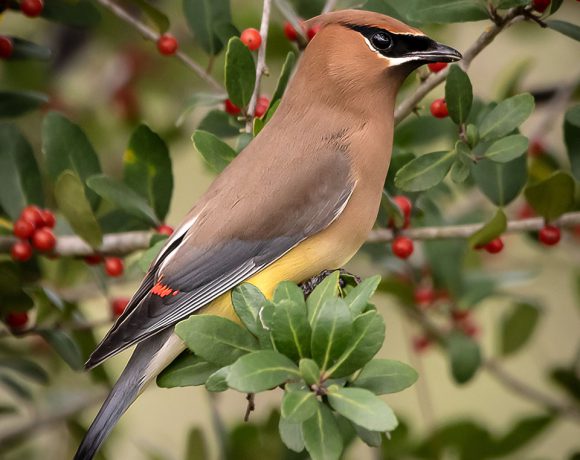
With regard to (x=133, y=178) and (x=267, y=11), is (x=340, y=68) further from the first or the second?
(x=133, y=178)

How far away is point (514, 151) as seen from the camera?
8.37 feet

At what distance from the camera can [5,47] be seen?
9.64ft

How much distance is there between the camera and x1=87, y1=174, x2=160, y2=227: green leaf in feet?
9.30

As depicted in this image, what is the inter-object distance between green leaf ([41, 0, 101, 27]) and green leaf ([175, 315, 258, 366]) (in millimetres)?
1215

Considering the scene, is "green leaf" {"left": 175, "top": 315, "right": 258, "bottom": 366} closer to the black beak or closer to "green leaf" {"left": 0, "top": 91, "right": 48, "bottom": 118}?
the black beak

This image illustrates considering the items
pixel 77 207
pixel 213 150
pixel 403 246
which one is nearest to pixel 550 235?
pixel 403 246

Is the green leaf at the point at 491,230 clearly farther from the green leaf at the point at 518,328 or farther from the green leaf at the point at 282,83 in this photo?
the green leaf at the point at 518,328

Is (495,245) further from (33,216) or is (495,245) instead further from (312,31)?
(33,216)

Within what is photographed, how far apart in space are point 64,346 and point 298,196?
74 centimetres

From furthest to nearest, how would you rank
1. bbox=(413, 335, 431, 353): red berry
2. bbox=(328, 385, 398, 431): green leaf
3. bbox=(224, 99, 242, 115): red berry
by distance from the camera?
bbox=(413, 335, 431, 353): red berry < bbox=(224, 99, 242, 115): red berry < bbox=(328, 385, 398, 431): green leaf

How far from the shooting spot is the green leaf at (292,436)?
7.47ft

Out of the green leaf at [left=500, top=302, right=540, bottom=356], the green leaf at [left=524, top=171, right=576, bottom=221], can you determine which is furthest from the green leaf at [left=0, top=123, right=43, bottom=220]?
the green leaf at [left=500, top=302, right=540, bottom=356]

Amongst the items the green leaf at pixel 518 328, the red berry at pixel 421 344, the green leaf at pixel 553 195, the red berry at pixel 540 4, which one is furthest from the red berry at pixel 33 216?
the green leaf at pixel 518 328

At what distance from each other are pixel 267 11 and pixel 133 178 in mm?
639
